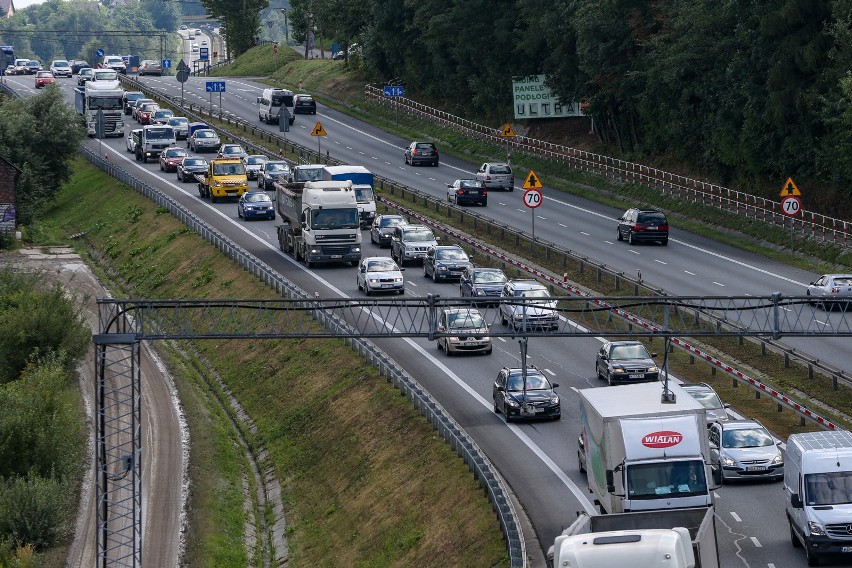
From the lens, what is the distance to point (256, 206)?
77.2 meters

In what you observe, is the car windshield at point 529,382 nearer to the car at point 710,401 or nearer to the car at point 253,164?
the car at point 710,401

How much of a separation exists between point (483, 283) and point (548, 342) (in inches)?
145

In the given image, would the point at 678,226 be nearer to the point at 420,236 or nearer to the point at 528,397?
the point at 420,236

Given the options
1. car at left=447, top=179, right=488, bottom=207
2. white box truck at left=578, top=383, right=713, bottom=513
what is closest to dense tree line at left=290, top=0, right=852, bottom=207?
car at left=447, top=179, right=488, bottom=207

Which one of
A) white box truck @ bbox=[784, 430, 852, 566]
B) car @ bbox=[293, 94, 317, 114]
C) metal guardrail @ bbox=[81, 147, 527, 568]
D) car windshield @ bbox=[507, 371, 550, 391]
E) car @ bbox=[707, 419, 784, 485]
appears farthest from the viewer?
car @ bbox=[293, 94, 317, 114]

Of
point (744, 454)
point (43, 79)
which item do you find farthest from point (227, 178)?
point (43, 79)

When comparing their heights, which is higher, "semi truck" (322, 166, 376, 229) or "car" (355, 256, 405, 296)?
"semi truck" (322, 166, 376, 229)

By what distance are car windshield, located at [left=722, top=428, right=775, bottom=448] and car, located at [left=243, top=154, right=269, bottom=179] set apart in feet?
186

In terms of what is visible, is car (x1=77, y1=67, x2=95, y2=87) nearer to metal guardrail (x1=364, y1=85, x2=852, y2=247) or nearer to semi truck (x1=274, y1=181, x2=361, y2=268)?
metal guardrail (x1=364, y1=85, x2=852, y2=247)

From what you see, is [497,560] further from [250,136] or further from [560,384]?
[250,136]

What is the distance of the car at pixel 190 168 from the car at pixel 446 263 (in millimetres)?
32408

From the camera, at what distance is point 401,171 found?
93.9 meters

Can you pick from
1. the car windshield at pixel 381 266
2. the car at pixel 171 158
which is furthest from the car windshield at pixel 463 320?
the car at pixel 171 158

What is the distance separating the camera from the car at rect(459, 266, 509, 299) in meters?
54.5
